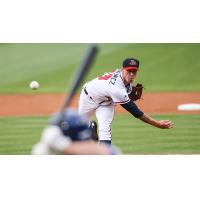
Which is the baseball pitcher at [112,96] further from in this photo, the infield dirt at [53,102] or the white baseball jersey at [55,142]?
the white baseball jersey at [55,142]

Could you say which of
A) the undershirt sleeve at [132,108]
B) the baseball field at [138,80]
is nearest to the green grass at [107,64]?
the baseball field at [138,80]

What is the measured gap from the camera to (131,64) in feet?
13.5

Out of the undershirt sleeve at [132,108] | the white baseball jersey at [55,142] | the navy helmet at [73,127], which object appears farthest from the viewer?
the undershirt sleeve at [132,108]

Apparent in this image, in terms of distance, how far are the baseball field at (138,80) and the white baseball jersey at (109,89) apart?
7 cm

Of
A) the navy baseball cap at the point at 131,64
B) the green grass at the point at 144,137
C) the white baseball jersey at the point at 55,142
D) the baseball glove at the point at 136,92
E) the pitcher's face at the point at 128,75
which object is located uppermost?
the navy baseball cap at the point at 131,64

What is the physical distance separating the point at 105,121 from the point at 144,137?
0.35 metres

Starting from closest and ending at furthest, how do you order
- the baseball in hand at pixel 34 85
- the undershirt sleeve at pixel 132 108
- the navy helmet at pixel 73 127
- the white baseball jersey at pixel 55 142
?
the white baseball jersey at pixel 55 142
the navy helmet at pixel 73 127
the undershirt sleeve at pixel 132 108
the baseball in hand at pixel 34 85

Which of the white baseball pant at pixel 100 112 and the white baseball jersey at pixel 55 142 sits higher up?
the white baseball pant at pixel 100 112

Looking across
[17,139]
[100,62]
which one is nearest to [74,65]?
[100,62]

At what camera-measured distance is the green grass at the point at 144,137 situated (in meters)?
4.12

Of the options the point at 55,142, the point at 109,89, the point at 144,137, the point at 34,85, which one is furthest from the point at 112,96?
the point at 55,142
